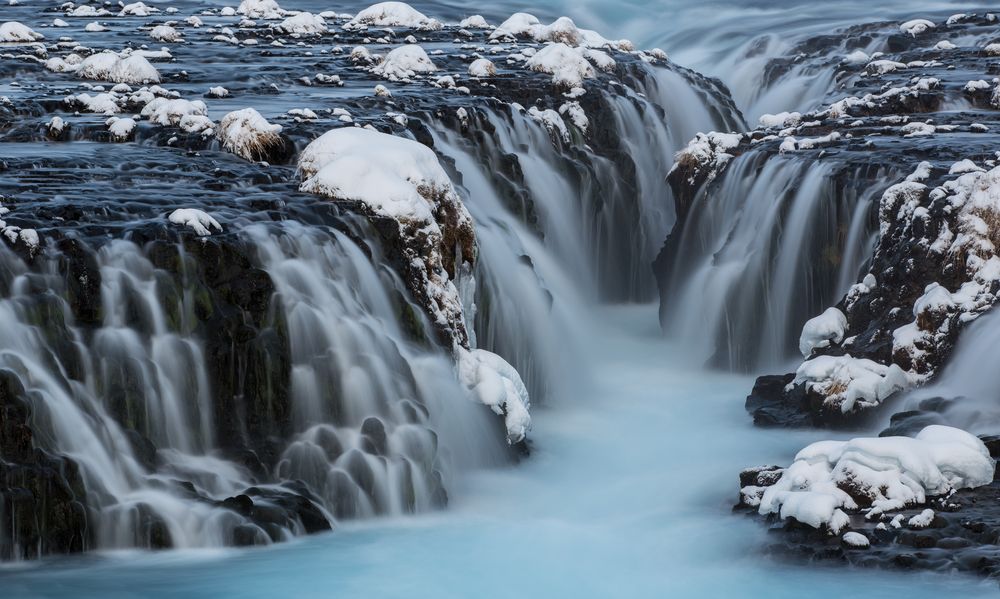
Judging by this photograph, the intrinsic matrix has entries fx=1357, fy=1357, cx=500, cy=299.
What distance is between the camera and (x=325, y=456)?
30.6 ft

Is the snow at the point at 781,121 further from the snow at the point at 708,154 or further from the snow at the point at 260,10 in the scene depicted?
the snow at the point at 260,10

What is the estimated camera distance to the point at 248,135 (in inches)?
508

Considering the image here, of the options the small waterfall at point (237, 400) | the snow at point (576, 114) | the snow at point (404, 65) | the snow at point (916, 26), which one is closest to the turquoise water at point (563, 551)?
the small waterfall at point (237, 400)

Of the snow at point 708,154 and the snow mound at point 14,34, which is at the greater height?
the snow mound at point 14,34

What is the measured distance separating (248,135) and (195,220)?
315 cm

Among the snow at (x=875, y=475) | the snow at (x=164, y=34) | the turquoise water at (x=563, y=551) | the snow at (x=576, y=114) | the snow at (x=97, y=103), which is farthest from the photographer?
the snow at (x=164, y=34)

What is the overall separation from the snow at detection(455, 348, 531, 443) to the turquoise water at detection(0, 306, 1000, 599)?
33cm

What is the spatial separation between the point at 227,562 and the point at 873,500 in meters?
3.95

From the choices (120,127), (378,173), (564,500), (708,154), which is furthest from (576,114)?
(564,500)

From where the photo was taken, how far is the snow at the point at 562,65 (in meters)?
18.7

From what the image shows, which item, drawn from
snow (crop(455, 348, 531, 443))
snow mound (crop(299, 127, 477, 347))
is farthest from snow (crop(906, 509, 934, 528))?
snow mound (crop(299, 127, 477, 347))

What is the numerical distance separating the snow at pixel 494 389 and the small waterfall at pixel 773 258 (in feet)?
12.1

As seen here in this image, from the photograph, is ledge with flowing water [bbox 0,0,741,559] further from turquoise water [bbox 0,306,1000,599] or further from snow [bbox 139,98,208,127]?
turquoise water [bbox 0,306,1000,599]

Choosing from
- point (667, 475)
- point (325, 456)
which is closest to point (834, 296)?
point (667, 475)
